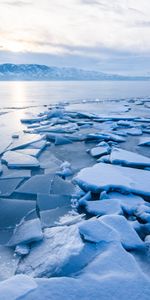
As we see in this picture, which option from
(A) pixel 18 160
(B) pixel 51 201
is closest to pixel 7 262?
(B) pixel 51 201

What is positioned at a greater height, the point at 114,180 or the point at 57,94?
the point at 57,94

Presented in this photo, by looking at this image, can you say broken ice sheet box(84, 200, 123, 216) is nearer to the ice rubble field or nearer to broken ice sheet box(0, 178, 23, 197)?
the ice rubble field

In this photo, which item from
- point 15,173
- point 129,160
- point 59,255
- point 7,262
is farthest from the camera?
point 129,160

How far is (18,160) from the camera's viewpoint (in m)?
4.93

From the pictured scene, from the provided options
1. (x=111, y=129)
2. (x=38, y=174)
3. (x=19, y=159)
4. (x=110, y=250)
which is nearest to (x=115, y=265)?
(x=110, y=250)

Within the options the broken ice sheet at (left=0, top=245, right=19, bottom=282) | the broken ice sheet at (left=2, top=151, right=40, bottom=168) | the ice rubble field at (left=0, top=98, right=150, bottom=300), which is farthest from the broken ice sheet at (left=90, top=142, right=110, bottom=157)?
the broken ice sheet at (left=0, top=245, right=19, bottom=282)

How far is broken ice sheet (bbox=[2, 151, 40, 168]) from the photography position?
474 cm

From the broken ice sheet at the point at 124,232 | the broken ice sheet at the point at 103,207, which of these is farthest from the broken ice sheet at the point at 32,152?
the broken ice sheet at the point at 124,232

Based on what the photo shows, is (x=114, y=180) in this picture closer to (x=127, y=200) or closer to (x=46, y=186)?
(x=127, y=200)

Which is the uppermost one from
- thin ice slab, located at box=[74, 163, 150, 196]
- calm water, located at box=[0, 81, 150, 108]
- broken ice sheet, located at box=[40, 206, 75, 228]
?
calm water, located at box=[0, 81, 150, 108]

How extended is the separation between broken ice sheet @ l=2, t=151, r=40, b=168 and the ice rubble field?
0.02 meters

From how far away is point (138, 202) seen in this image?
3.33 m

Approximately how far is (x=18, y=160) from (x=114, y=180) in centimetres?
196

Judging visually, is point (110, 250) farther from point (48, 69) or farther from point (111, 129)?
point (48, 69)
